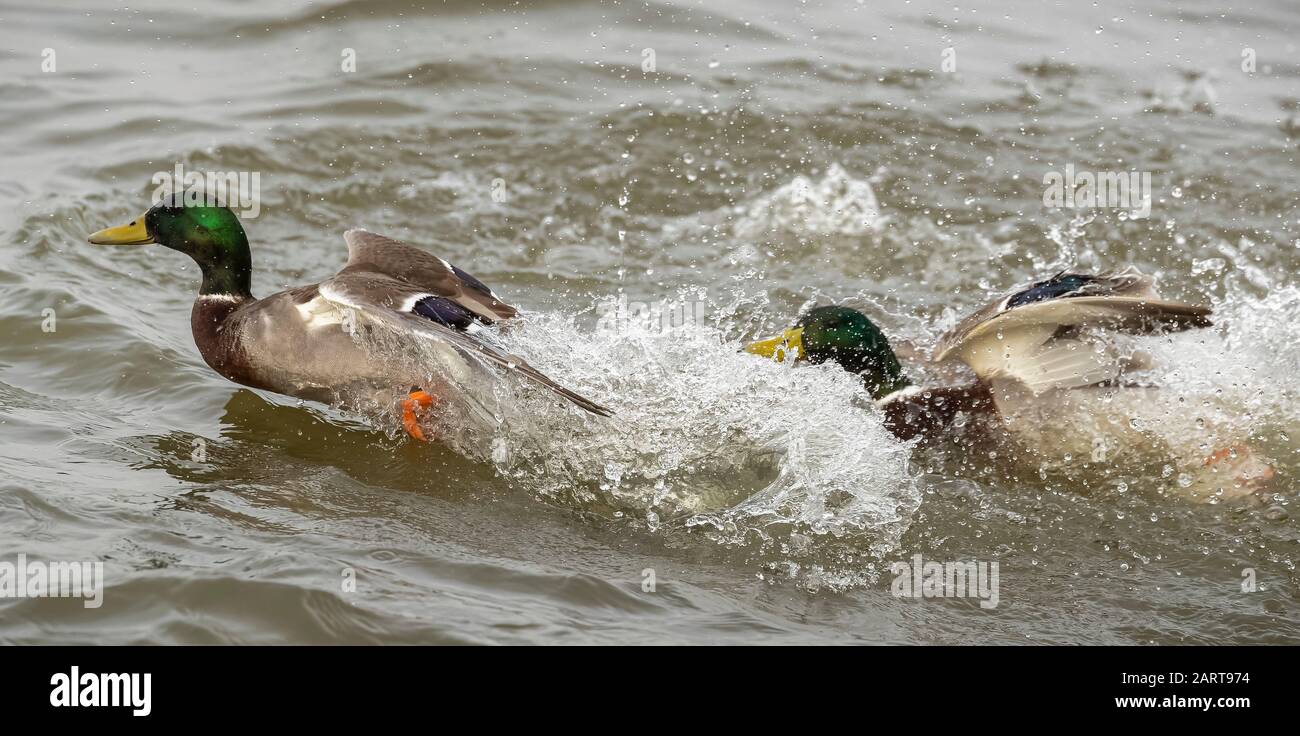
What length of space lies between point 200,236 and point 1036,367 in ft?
11.6

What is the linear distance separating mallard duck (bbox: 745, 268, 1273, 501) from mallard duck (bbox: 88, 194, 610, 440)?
4.18ft

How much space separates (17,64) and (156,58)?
909 millimetres

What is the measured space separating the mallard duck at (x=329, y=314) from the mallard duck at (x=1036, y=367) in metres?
1.27

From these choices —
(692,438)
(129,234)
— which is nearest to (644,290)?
(692,438)

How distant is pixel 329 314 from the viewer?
17.3ft

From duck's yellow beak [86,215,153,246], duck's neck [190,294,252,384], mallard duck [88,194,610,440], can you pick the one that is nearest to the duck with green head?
mallard duck [88,194,610,440]

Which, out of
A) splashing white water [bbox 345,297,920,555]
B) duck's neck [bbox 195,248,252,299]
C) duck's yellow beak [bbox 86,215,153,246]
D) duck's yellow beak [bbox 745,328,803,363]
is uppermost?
duck's yellow beak [bbox 86,215,153,246]

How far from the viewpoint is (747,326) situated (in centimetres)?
644

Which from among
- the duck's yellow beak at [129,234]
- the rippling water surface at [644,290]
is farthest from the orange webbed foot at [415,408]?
the duck's yellow beak at [129,234]

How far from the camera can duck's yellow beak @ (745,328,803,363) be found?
17.3ft

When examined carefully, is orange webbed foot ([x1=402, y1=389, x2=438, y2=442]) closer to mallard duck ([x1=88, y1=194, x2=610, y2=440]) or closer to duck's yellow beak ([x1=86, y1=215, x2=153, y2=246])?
mallard duck ([x1=88, y1=194, x2=610, y2=440])

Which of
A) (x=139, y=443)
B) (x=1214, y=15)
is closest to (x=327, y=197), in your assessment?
(x=139, y=443)

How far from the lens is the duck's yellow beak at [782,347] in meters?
5.29
